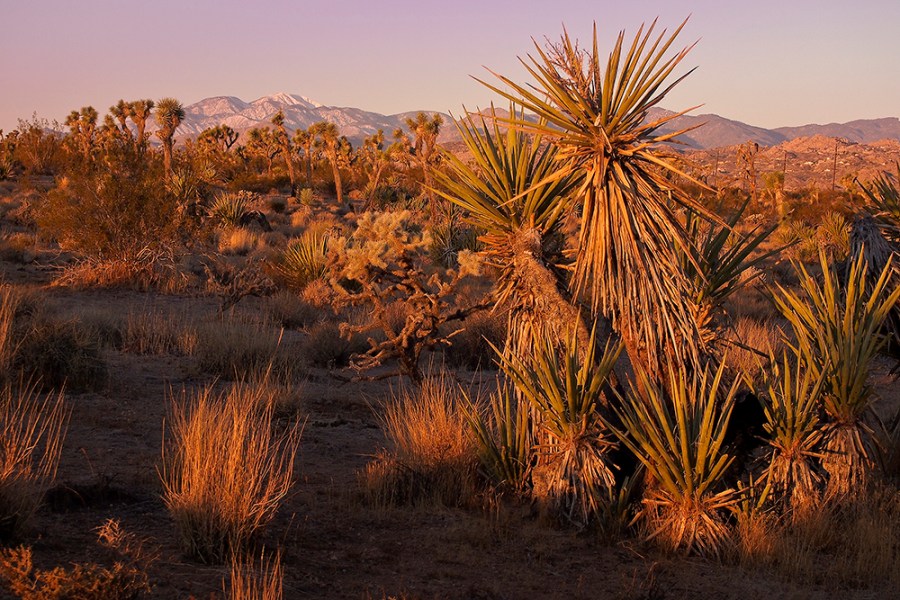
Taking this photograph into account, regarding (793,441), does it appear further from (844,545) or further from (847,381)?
(844,545)

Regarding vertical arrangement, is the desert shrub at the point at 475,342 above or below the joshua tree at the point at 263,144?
below

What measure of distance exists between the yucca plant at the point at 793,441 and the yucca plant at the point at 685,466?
491 mm

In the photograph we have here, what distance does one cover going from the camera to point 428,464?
612 cm

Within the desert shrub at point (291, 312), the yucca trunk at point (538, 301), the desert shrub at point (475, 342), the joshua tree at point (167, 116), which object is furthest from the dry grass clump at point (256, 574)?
the joshua tree at point (167, 116)

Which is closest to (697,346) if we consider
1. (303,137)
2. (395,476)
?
(395,476)

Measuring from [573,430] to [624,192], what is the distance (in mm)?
1622

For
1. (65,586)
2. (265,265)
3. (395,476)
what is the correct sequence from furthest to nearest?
(265,265), (395,476), (65,586)

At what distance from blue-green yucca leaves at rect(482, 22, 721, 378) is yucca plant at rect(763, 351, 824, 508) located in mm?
673

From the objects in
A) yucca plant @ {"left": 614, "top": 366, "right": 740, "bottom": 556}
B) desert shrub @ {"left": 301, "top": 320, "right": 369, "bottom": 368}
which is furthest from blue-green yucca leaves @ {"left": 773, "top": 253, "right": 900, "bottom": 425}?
desert shrub @ {"left": 301, "top": 320, "right": 369, "bottom": 368}

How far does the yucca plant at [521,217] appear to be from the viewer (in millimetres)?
5680

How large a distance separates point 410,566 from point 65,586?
201 centimetres

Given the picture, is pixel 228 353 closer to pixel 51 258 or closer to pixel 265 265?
pixel 265 265

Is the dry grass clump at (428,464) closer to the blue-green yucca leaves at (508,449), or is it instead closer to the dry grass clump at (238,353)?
the blue-green yucca leaves at (508,449)

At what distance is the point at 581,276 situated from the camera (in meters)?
5.41
